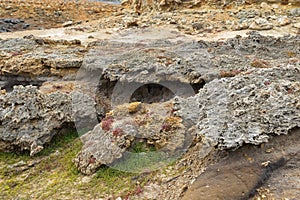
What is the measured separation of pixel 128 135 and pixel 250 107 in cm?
254

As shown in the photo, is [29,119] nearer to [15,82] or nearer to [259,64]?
[15,82]

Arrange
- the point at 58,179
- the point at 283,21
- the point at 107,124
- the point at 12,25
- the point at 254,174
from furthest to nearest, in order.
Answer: the point at 12,25 < the point at 283,21 < the point at 107,124 < the point at 58,179 < the point at 254,174

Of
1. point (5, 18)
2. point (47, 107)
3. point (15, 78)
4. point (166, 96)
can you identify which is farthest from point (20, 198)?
point (5, 18)

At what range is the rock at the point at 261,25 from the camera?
15.2m

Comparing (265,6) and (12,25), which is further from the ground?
(265,6)

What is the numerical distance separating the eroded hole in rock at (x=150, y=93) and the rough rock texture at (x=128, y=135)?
174 centimetres

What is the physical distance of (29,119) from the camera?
8414 millimetres

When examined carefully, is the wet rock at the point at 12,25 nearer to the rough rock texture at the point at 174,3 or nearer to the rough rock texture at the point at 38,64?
the rough rock texture at the point at 174,3

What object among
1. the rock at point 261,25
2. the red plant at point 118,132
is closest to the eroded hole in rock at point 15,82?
the red plant at point 118,132

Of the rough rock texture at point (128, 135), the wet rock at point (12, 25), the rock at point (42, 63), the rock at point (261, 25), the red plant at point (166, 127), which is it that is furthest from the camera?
the wet rock at point (12, 25)

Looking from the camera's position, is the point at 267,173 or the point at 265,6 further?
the point at 265,6

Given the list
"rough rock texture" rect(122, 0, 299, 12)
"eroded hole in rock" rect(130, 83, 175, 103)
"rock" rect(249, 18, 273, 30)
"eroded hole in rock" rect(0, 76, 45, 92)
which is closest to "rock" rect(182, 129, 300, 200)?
"eroded hole in rock" rect(130, 83, 175, 103)

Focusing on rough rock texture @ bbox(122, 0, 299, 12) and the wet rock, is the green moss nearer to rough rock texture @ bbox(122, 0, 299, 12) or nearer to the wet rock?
rough rock texture @ bbox(122, 0, 299, 12)

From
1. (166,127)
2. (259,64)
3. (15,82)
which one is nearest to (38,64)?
(15,82)
